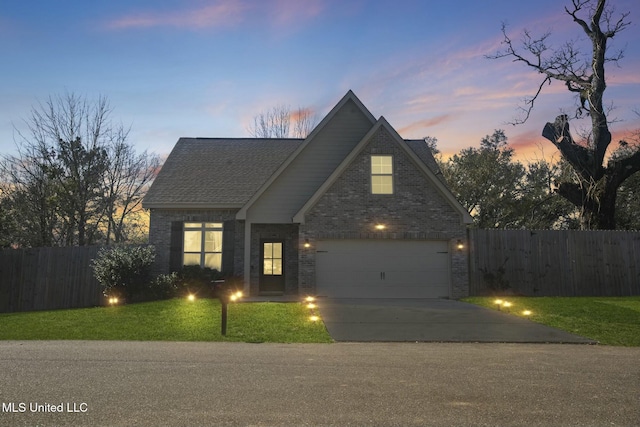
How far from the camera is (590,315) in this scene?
1138 centimetres

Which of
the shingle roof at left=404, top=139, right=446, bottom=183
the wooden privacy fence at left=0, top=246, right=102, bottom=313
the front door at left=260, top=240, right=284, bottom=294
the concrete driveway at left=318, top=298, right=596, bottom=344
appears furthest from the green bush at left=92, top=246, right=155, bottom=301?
the shingle roof at left=404, top=139, right=446, bottom=183

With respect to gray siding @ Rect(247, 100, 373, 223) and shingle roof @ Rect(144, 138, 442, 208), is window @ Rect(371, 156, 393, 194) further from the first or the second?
shingle roof @ Rect(144, 138, 442, 208)

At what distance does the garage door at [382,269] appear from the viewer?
15.5m

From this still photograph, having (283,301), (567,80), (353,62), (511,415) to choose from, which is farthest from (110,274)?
(567,80)

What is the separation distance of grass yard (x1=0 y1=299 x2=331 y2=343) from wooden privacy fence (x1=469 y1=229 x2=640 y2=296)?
7426 millimetres

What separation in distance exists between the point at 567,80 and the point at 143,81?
19.6 meters

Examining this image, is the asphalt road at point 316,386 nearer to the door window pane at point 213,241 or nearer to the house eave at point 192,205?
the door window pane at point 213,241

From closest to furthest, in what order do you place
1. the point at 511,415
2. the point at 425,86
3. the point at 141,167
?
the point at 511,415
the point at 425,86
the point at 141,167

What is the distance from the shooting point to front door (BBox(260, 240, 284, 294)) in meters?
16.9

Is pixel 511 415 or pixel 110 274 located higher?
pixel 110 274

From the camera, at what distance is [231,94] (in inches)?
695

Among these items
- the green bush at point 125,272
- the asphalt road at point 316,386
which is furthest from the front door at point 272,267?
the asphalt road at point 316,386

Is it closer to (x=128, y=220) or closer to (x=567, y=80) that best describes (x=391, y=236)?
(x=567, y=80)

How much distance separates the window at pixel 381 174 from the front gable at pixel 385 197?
146 mm
